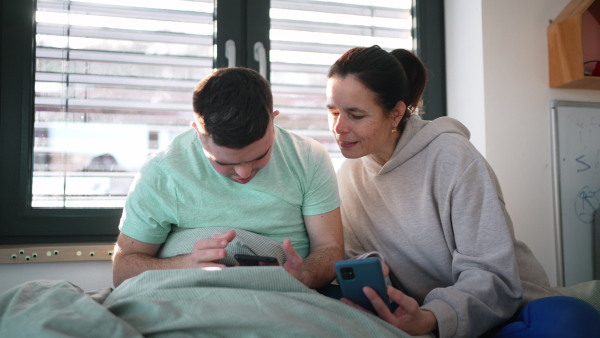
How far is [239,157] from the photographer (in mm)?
1188

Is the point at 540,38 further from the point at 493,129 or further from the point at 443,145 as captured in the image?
the point at 443,145

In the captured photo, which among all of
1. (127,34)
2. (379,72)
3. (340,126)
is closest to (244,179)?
(340,126)

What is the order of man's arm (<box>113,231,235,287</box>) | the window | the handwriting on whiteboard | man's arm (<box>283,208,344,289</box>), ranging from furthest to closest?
the handwriting on whiteboard, the window, man's arm (<box>283,208,344,289</box>), man's arm (<box>113,231,235,287</box>)

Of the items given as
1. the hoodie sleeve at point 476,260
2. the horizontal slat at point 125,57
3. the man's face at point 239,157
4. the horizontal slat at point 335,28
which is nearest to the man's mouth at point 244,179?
the man's face at point 239,157

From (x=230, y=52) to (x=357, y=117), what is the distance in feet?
2.87

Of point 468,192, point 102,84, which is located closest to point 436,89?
point 468,192

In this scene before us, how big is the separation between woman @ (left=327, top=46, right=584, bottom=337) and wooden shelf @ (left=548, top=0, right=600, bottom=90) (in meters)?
0.92

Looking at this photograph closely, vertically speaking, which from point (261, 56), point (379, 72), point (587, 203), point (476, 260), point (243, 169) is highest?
point (261, 56)

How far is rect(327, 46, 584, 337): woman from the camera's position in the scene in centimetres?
121

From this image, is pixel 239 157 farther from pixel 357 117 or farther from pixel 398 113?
pixel 398 113

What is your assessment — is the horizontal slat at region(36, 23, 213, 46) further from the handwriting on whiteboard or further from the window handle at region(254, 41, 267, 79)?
the handwriting on whiteboard

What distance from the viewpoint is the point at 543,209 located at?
2.16 meters

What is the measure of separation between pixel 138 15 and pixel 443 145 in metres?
1.32

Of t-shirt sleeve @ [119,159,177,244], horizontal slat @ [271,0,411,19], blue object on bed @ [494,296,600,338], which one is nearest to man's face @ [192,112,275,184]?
t-shirt sleeve @ [119,159,177,244]
